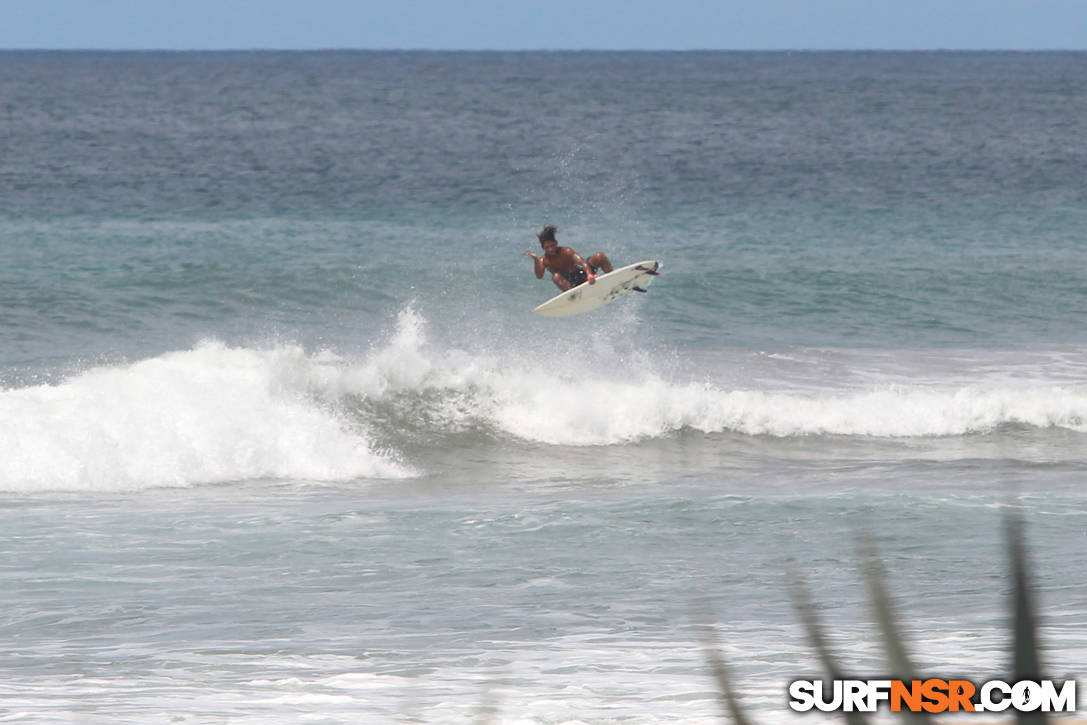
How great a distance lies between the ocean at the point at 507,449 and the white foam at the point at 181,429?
0.05 meters

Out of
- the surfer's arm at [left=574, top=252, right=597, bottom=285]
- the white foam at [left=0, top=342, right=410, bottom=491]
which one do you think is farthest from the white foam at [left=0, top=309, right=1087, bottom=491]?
the surfer's arm at [left=574, top=252, right=597, bottom=285]

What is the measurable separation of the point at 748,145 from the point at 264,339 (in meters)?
39.7

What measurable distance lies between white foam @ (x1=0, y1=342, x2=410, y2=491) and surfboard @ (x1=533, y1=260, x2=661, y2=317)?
2445 mm

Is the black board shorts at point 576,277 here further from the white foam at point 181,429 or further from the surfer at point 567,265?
the white foam at point 181,429

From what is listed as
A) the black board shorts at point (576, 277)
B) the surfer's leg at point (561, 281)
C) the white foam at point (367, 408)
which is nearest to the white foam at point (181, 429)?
the white foam at point (367, 408)

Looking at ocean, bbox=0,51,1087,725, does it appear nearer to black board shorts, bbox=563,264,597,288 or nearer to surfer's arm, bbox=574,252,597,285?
black board shorts, bbox=563,264,597,288

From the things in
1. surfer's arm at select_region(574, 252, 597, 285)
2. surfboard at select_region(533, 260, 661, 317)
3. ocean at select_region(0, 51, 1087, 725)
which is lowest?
ocean at select_region(0, 51, 1087, 725)

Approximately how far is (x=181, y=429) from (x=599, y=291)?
15.0 ft

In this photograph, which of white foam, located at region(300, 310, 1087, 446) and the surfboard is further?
white foam, located at region(300, 310, 1087, 446)

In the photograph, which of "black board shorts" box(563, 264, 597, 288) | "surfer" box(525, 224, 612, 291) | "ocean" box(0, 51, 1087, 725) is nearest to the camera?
"ocean" box(0, 51, 1087, 725)

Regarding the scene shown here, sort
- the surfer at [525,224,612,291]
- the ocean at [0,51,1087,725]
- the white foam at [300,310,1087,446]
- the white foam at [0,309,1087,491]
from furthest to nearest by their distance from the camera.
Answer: the white foam at [300,310,1087,446] < the surfer at [525,224,612,291] < the white foam at [0,309,1087,491] < the ocean at [0,51,1087,725]

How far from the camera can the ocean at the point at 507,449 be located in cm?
764

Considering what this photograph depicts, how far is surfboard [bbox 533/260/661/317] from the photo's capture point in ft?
49.6

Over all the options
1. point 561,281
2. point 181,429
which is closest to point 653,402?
point 561,281
